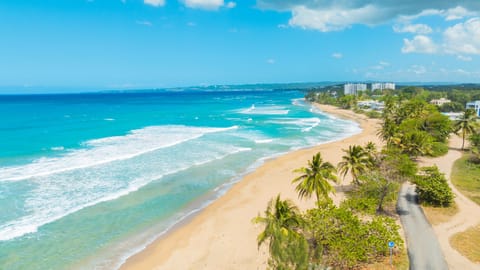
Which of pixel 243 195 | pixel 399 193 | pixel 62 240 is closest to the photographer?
pixel 62 240

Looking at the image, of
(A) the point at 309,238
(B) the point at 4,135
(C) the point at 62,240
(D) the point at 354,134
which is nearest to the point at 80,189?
(C) the point at 62,240

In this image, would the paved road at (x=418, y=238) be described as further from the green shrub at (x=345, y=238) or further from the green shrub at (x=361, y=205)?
the green shrub at (x=361, y=205)

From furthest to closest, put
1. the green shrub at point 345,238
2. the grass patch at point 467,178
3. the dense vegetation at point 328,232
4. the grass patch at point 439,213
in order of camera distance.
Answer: the grass patch at point 467,178 → the grass patch at point 439,213 → the green shrub at point 345,238 → the dense vegetation at point 328,232

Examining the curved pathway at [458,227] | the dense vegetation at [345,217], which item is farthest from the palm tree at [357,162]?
the curved pathway at [458,227]

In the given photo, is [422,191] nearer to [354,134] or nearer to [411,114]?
[411,114]

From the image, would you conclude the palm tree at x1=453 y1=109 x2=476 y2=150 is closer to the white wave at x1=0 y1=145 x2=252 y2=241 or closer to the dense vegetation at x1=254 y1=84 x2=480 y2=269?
the dense vegetation at x1=254 y1=84 x2=480 y2=269

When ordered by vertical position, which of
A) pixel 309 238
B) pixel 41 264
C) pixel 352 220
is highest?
pixel 352 220

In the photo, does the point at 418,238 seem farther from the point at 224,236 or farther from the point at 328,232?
the point at 224,236
